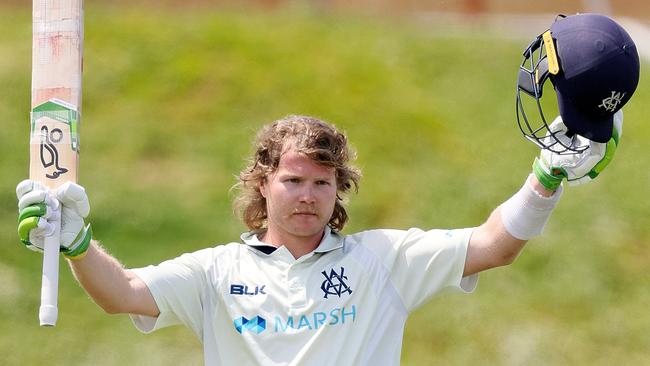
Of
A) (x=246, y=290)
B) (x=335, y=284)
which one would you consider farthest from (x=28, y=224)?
(x=335, y=284)

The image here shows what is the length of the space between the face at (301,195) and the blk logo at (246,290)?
0.20 meters

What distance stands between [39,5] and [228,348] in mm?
1131

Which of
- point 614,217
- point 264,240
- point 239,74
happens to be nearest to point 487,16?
point 239,74

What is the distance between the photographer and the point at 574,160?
332 centimetres

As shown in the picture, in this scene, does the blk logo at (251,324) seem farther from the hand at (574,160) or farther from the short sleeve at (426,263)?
the hand at (574,160)

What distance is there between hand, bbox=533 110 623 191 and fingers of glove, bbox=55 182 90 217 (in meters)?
1.28

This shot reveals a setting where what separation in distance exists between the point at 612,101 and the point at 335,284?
3.15ft

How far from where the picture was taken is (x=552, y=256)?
791 centimetres

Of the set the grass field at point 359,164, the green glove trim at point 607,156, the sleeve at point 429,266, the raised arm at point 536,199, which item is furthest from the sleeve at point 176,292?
the grass field at point 359,164

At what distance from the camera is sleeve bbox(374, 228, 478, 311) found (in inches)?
139

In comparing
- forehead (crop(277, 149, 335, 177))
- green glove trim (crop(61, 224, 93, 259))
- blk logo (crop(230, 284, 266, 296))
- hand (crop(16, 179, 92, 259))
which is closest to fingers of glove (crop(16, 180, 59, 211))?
hand (crop(16, 179, 92, 259))

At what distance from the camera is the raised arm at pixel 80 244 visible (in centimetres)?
320

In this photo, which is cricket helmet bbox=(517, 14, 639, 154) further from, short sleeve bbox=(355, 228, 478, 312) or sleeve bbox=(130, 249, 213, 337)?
sleeve bbox=(130, 249, 213, 337)

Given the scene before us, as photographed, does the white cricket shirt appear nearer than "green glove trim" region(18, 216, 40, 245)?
No
